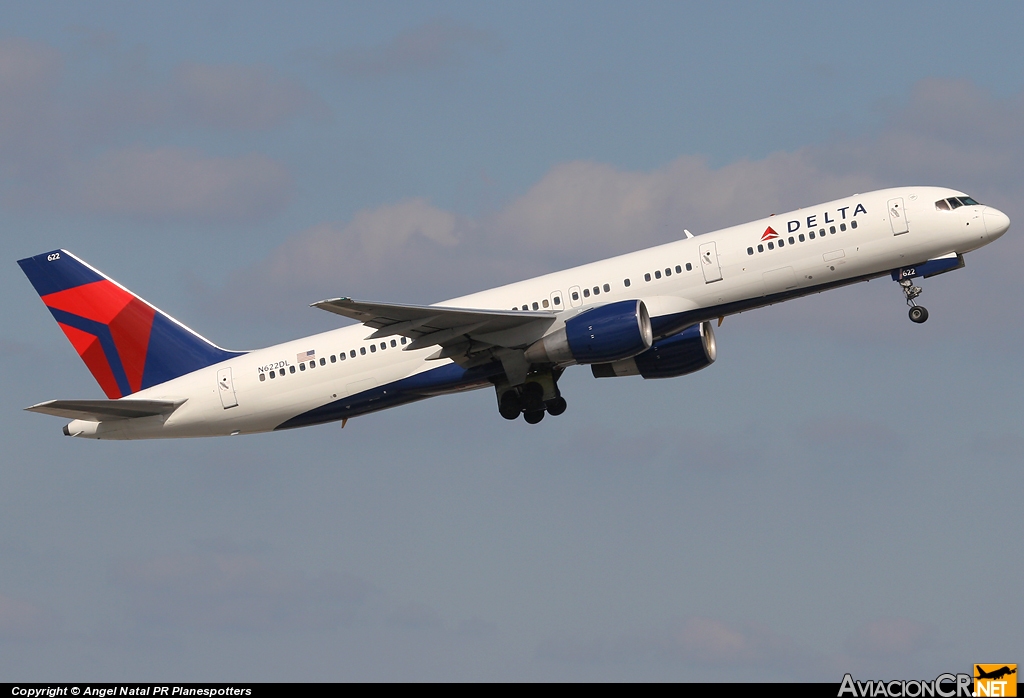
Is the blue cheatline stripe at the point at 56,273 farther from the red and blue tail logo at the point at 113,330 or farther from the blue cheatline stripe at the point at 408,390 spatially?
the blue cheatline stripe at the point at 408,390

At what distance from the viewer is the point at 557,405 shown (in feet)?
162

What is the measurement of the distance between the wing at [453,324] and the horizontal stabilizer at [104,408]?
9.77m

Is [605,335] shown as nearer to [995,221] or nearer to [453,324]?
[453,324]

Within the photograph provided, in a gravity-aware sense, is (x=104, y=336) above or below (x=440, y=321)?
above

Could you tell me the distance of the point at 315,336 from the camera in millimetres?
49469

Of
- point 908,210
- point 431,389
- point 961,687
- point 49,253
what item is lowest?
point 961,687

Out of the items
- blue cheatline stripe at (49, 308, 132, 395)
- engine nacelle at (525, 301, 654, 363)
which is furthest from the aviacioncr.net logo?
blue cheatline stripe at (49, 308, 132, 395)

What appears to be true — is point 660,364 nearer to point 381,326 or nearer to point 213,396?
point 381,326

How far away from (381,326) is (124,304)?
44.9 ft

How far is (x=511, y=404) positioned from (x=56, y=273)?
19071 millimetres

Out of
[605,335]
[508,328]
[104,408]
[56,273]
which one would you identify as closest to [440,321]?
[508,328]

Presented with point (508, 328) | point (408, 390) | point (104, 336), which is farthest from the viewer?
point (104, 336)

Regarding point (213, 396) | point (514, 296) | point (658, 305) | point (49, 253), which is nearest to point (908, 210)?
point (658, 305)

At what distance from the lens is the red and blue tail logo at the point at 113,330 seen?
51.3 metres
